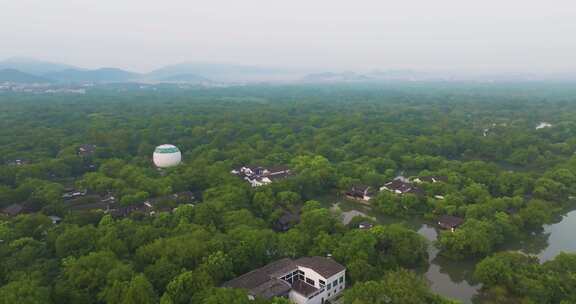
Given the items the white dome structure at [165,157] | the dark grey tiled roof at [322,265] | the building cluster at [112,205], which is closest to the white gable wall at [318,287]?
the dark grey tiled roof at [322,265]

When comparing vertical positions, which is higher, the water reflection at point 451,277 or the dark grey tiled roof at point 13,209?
the dark grey tiled roof at point 13,209

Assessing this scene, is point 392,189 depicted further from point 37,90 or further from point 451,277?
Answer: point 37,90

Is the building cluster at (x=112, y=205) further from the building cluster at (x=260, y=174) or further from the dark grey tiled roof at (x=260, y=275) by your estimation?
the dark grey tiled roof at (x=260, y=275)

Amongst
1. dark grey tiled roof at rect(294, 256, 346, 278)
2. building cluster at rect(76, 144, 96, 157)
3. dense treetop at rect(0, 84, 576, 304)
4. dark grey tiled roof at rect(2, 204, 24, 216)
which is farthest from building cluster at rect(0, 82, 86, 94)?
dark grey tiled roof at rect(294, 256, 346, 278)

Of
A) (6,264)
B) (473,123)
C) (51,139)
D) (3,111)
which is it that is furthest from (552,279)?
(3,111)

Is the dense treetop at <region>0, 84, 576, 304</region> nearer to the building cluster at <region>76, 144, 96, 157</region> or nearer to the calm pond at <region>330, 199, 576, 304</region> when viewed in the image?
the calm pond at <region>330, 199, 576, 304</region>

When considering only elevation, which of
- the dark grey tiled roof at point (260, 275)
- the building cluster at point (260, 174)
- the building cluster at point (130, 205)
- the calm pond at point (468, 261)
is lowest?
the calm pond at point (468, 261)

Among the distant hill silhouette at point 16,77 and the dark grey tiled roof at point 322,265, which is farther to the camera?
the distant hill silhouette at point 16,77

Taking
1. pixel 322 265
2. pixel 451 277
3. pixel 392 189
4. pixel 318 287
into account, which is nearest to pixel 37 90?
pixel 392 189
